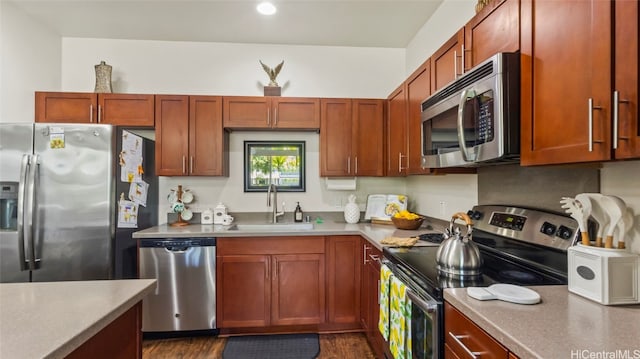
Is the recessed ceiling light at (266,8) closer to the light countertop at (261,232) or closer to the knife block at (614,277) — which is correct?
the light countertop at (261,232)

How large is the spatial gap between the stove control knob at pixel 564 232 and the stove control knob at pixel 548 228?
3cm

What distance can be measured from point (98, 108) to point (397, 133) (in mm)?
2737

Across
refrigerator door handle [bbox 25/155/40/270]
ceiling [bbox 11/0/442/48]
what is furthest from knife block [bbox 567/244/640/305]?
refrigerator door handle [bbox 25/155/40/270]

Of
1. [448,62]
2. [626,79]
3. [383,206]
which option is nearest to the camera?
[626,79]

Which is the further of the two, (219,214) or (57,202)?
(219,214)

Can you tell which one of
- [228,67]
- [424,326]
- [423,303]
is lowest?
[424,326]

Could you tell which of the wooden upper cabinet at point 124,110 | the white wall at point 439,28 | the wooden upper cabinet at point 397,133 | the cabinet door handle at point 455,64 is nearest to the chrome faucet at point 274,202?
the wooden upper cabinet at point 397,133

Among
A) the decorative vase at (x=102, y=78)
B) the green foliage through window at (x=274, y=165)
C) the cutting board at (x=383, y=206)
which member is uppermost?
the decorative vase at (x=102, y=78)

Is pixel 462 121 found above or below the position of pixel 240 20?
below

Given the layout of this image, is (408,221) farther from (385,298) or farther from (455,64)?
(455,64)

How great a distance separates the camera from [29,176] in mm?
2178

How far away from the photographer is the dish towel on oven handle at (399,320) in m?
1.45

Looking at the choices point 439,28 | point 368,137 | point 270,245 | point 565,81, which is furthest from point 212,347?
point 439,28

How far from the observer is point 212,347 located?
2.48 m
